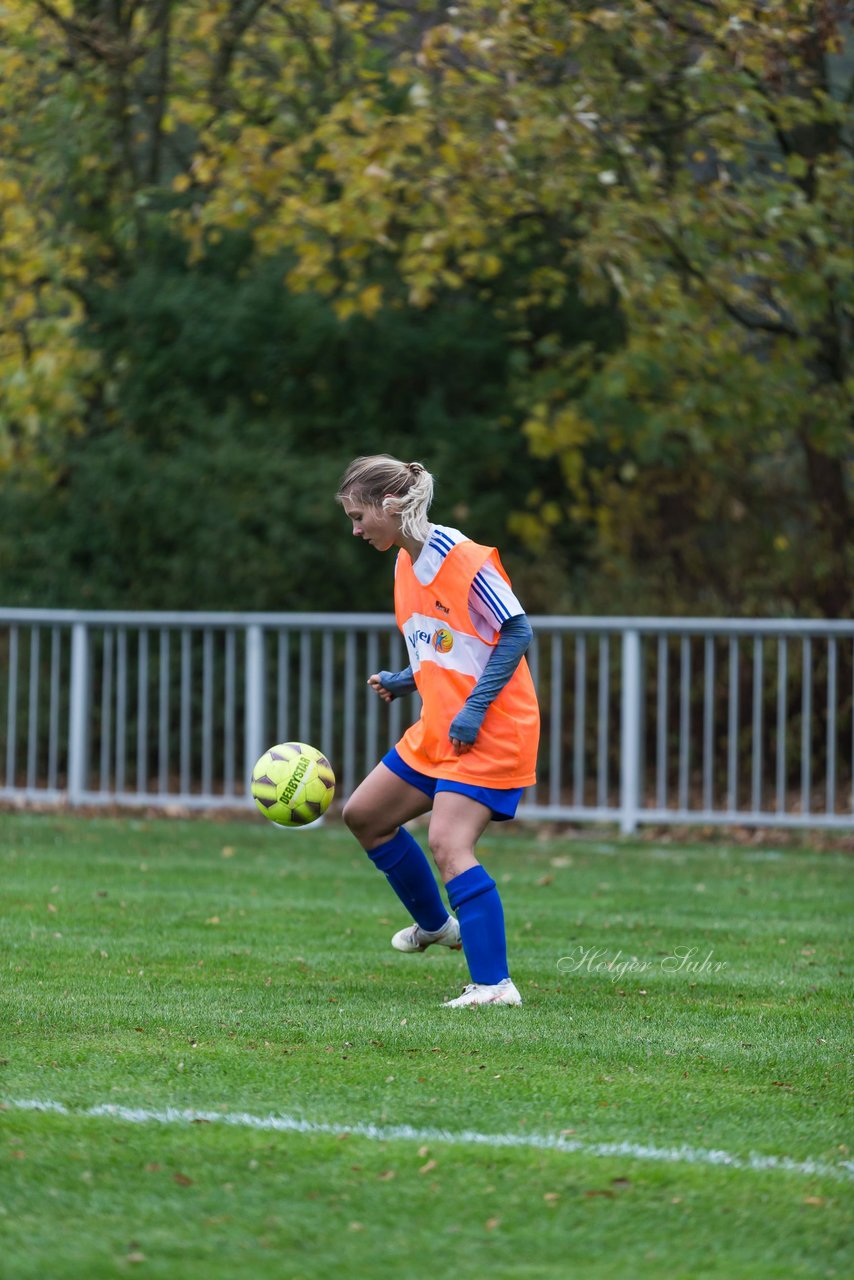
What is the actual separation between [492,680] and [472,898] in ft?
2.28

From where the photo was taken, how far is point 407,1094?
14.1 ft

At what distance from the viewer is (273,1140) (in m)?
3.80

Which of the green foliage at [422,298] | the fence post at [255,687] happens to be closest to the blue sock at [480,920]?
the fence post at [255,687]

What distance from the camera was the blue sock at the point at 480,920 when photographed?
218 inches

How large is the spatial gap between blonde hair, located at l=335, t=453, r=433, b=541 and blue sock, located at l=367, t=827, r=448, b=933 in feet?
3.63

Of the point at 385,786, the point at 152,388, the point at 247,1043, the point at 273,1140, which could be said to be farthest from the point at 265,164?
the point at 273,1140

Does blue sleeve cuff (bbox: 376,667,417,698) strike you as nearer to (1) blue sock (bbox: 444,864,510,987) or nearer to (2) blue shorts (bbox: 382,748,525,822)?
(2) blue shorts (bbox: 382,748,525,822)

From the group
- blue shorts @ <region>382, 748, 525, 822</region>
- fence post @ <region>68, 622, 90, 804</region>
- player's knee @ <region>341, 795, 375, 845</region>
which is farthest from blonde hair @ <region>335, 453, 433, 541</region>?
fence post @ <region>68, 622, 90, 804</region>

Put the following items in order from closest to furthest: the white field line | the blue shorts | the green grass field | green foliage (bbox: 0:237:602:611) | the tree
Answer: the green grass field, the white field line, the blue shorts, the tree, green foliage (bbox: 0:237:602:611)

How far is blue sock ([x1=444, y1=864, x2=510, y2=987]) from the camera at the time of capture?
553 cm

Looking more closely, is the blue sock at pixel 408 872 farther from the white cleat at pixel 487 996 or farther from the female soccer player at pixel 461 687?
the white cleat at pixel 487 996

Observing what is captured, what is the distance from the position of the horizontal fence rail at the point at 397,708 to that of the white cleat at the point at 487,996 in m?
5.76

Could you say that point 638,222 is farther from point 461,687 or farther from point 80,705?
point 461,687

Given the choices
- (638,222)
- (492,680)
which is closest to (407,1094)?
(492,680)
